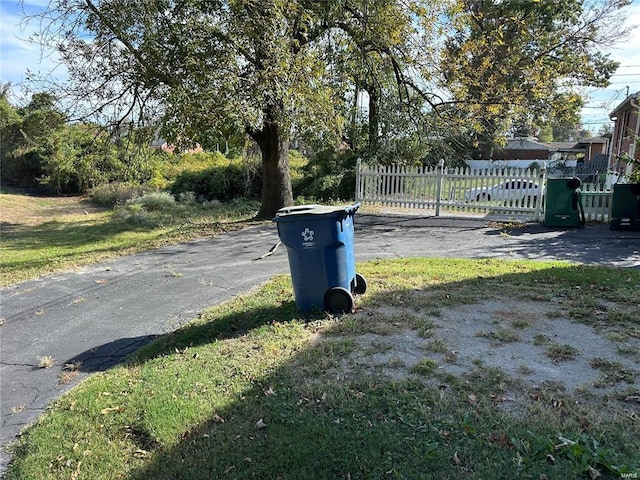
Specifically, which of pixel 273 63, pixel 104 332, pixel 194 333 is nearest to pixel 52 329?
pixel 104 332

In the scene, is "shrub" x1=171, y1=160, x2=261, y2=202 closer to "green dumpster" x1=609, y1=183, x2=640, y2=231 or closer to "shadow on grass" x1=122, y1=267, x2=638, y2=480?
"green dumpster" x1=609, y1=183, x2=640, y2=231

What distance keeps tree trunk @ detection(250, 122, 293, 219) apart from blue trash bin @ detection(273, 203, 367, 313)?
25.2ft

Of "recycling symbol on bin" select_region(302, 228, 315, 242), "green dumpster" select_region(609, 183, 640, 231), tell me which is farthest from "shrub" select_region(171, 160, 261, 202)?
"recycling symbol on bin" select_region(302, 228, 315, 242)

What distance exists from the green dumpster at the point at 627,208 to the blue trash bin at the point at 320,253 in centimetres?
807

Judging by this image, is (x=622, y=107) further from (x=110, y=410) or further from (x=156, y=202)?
(x=110, y=410)

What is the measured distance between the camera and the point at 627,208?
9.80 metres

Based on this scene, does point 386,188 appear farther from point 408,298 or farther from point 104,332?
point 104,332

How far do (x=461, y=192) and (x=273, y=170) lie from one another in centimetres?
532

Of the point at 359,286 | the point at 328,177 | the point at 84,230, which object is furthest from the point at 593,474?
the point at 328,177

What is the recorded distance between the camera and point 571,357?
3551 mm

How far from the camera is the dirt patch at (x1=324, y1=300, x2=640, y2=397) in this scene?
127 inches

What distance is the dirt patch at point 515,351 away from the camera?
323 cm

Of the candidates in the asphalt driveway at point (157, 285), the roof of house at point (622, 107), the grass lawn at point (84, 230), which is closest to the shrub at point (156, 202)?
the grass lawn at point (84, 230)

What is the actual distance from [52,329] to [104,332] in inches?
25.7
